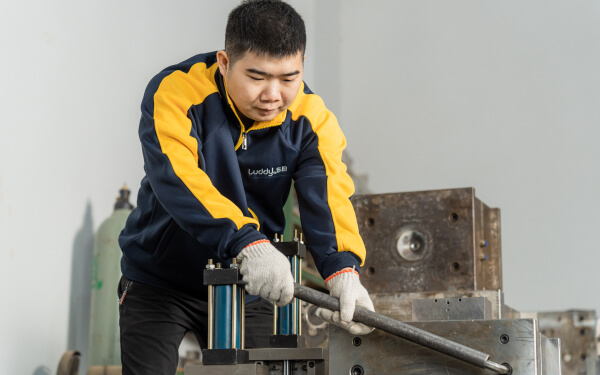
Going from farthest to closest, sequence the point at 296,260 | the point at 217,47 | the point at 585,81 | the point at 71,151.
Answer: the point at 585,81 → the point at 217,47 → the point at 71,151 → the point at 296,260

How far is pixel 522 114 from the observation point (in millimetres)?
3748

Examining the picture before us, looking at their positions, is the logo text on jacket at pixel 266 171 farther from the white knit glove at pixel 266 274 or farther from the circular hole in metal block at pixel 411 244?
the circular hole in metal block at pixel 411 244

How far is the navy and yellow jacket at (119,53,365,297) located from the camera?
53.1 inches

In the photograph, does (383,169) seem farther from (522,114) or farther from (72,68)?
(72,68)

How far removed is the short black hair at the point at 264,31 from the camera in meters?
1.35

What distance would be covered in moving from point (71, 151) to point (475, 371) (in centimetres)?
156

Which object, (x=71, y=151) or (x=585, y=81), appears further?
(x=585, y=81)

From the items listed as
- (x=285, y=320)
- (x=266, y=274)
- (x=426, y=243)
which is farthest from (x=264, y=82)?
(x=426, y=243)

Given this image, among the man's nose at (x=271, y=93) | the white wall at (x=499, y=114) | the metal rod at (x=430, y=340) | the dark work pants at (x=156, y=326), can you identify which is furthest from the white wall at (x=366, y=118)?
the metal rod at (x=430, y=340)

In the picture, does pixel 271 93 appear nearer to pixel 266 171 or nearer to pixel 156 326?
pixel 266 171

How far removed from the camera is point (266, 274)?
48.0 inches

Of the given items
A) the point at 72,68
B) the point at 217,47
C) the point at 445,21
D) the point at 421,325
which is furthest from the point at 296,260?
the point at 445,21

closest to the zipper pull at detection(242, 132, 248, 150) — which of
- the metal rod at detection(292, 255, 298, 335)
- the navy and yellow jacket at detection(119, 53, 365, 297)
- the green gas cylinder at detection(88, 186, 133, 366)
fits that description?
the navy and yellow jacket at detection(119, 53, 365, 297)

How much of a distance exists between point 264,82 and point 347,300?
1.39 ft
